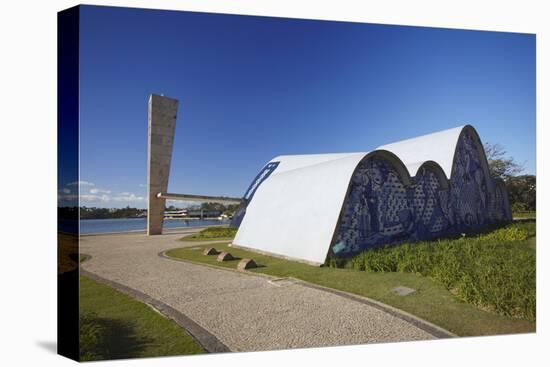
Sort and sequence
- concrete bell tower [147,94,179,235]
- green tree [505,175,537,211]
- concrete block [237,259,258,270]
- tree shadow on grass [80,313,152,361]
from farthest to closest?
concrete bell tower [147,94,179,235]
concrete block [237,259,258,270]
green tree [505,175,537,211]
tree shadow on grass [80,313,152,361]

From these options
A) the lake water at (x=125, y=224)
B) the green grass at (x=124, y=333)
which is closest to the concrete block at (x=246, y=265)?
the lake water at (x=125, y=224)

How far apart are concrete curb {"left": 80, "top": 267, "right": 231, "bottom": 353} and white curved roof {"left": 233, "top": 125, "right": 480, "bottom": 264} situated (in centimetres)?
348

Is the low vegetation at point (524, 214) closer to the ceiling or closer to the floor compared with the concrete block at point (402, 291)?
closer to the ceiling

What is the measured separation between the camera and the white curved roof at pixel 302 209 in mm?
8227

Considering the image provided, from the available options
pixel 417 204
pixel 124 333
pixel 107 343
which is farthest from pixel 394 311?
pixel 417 204

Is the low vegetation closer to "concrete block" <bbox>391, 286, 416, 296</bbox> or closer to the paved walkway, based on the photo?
"concrete block" <bbox>391, 286, 416, 296</bbox>

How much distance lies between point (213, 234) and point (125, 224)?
6.06 meters

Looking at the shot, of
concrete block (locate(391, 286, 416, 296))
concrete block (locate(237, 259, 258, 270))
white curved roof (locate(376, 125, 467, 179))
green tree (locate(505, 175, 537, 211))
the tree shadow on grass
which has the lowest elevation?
the tree shadow on grass

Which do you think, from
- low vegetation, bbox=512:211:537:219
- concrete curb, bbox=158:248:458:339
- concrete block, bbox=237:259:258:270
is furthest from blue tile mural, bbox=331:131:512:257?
low vegetation, bbox=512:211:537:219

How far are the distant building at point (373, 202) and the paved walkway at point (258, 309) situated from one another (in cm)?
214

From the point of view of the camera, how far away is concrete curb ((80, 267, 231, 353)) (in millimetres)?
4336

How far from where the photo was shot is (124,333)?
4406mm

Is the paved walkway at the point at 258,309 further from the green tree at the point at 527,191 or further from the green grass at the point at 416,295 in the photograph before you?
the green tree at the point at 527,191

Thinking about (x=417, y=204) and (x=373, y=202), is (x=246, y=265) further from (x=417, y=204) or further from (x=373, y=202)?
(x=417, y=204)
